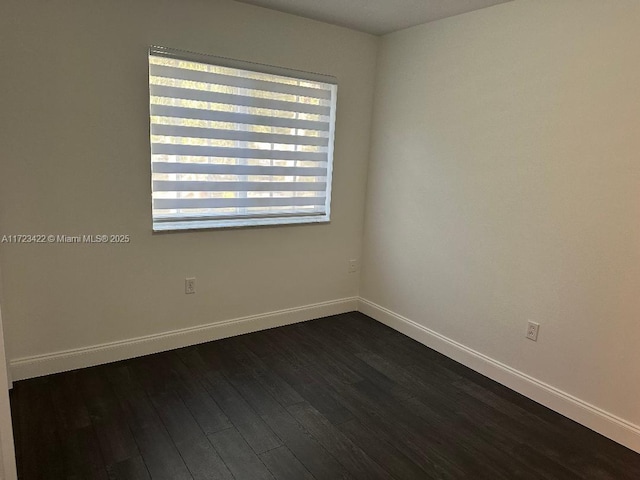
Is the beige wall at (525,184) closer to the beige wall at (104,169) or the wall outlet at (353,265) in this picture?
the wall outlet at (353,265)

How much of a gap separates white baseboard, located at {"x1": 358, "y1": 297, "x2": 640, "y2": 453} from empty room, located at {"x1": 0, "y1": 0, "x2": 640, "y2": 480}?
0.04 ft

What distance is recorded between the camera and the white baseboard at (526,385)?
2.24 metres

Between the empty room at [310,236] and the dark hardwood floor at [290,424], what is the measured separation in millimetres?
14

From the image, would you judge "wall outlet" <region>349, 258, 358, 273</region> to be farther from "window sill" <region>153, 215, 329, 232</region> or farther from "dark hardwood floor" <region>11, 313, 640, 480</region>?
"dark hardwood floor" <region>11, 313, 640, 480</region>

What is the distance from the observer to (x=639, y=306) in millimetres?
2127

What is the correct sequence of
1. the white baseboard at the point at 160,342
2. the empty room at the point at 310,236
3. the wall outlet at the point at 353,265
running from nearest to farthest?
the empty room at the point at 310,236
the white baseboard at the point at 160,342
the wall outlet at the point at 353,265

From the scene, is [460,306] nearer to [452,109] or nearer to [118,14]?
[452,109]

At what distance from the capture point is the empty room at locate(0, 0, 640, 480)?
2.12m

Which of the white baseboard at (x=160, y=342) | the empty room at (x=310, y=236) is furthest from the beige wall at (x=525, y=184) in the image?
the white baseboard at (x=160, y=342)

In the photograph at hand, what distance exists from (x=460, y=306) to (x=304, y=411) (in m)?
1.32

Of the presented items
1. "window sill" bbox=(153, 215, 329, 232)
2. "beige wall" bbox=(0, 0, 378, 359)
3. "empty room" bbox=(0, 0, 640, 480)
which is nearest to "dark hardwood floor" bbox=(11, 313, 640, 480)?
"empty room" bbox=(0, 0, 640, 480)

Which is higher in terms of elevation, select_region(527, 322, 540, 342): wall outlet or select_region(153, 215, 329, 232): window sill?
select_region(153, 215, 329, 232): window sill

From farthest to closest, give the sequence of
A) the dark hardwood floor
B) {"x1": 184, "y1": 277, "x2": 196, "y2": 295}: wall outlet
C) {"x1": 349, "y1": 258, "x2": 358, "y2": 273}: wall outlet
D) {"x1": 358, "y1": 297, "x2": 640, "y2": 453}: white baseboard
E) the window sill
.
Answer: {"x1": 349, "y1": 258, "x2": 358, "y2": 273}: wall outlet → {"x1": 184, "y1": 277, "x2": 196, "y2": 295}: wall outlet → the window sill → {"x1": 358, "y1": 297, "x2": 640, "y2": 453}: white baseboard → the dark hardwood floor

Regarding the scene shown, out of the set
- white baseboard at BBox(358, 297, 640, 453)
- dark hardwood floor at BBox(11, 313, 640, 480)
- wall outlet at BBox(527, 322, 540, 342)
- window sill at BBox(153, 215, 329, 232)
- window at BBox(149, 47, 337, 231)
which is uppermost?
window at BBox(149, 47, 337, 231)
